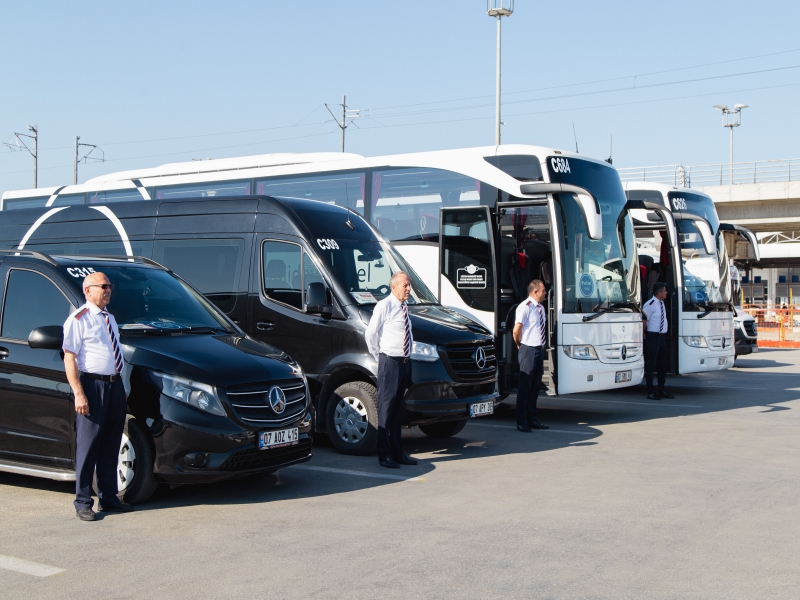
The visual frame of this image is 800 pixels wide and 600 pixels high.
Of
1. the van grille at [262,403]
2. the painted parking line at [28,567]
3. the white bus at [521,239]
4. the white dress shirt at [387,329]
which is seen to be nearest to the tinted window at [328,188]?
the white bus at [521,239]

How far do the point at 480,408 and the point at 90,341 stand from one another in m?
4.42

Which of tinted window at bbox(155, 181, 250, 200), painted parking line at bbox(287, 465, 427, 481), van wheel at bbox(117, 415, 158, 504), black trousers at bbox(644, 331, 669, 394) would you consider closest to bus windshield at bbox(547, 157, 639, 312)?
black trousers at bbox(644, 331, 669, 394)

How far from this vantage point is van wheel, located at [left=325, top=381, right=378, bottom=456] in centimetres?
955

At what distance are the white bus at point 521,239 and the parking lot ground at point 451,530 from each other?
227cm

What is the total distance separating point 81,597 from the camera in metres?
5.04

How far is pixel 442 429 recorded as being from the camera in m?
10.8

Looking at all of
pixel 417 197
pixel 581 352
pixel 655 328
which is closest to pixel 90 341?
pixel 581 352

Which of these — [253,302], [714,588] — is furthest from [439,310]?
[714,588]

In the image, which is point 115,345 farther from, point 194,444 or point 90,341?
point 194,444

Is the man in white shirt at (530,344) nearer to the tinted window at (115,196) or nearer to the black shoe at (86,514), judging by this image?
the black shoe at (86,514)

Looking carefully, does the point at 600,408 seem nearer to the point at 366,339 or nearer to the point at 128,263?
the point at 366,339

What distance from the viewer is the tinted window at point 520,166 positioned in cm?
1276

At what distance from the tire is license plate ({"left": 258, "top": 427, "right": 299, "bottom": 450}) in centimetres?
Answer: 337

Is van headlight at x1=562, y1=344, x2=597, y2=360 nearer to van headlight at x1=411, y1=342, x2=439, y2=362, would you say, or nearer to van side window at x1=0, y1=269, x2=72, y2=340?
van headlight at x1=411, y1=342, x2=439, y2=362
